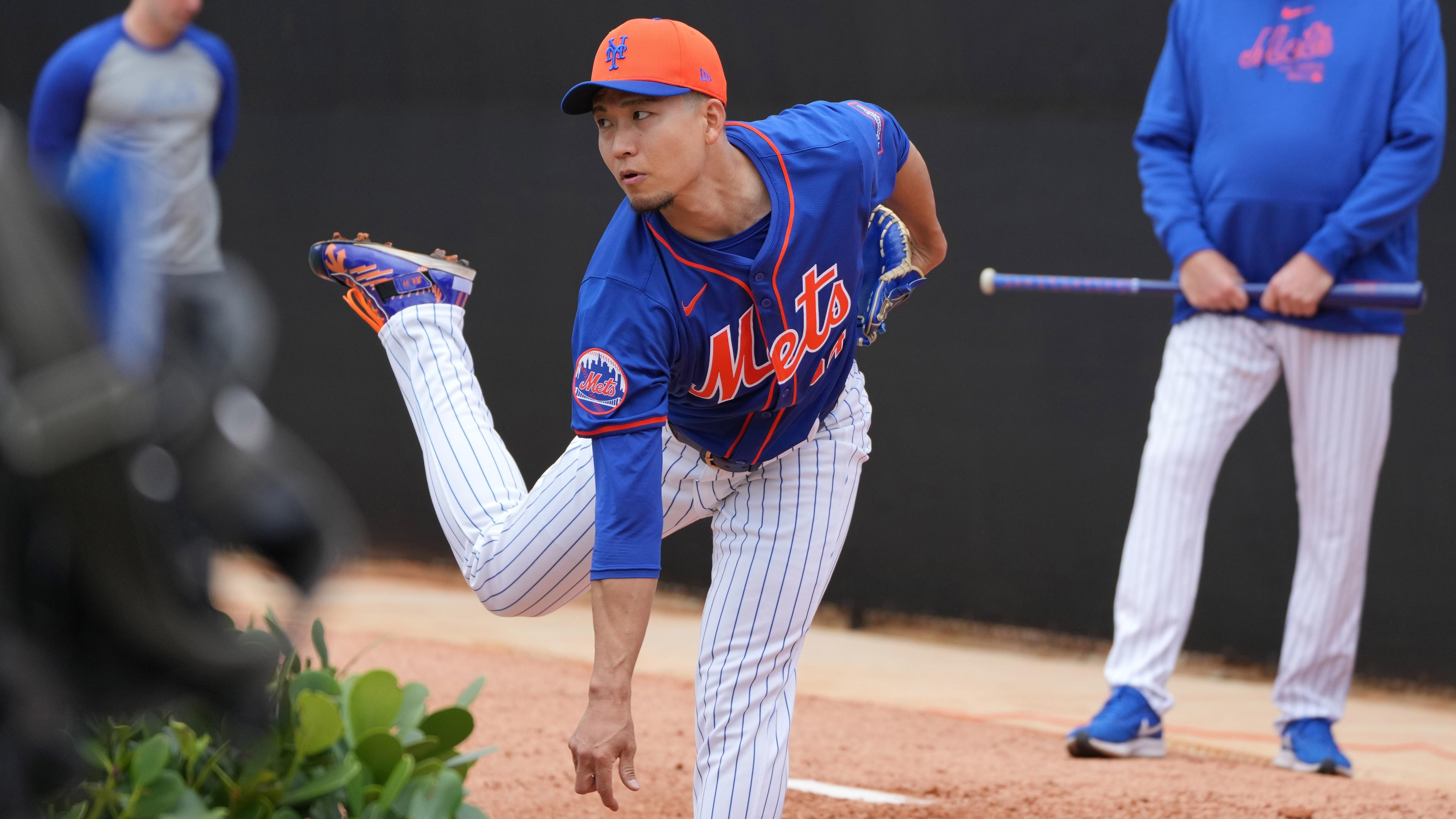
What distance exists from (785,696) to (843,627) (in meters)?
3.30

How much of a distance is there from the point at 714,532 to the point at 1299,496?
6.54ft

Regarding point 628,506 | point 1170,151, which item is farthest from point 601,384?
point 1170,151

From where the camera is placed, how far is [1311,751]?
4.03m

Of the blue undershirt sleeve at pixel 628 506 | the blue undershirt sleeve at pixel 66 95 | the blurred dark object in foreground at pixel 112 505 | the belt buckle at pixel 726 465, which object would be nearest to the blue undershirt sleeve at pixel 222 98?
the blue undershirt sleeve at pixel 66 95

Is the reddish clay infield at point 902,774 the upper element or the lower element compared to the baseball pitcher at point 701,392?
lower

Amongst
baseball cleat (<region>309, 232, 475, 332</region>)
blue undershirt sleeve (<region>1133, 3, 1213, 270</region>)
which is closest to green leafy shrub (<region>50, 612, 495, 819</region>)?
baseball cleat (<region>309, 232, 475, 332</region>)

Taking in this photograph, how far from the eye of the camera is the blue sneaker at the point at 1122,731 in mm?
4035

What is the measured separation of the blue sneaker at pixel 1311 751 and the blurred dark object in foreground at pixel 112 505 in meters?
3.44

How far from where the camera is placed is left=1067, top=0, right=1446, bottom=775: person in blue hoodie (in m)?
4.06

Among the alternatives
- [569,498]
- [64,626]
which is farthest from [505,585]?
[64,626]

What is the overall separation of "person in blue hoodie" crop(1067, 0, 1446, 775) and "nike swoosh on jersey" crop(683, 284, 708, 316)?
1.95 meters

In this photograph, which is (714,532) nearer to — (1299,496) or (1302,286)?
(1302,286)

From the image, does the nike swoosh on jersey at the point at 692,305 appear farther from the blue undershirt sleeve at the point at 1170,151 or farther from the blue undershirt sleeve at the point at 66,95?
the blue undershirt sleeve at the point at 66,95

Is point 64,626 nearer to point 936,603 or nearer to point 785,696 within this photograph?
point 785,696
